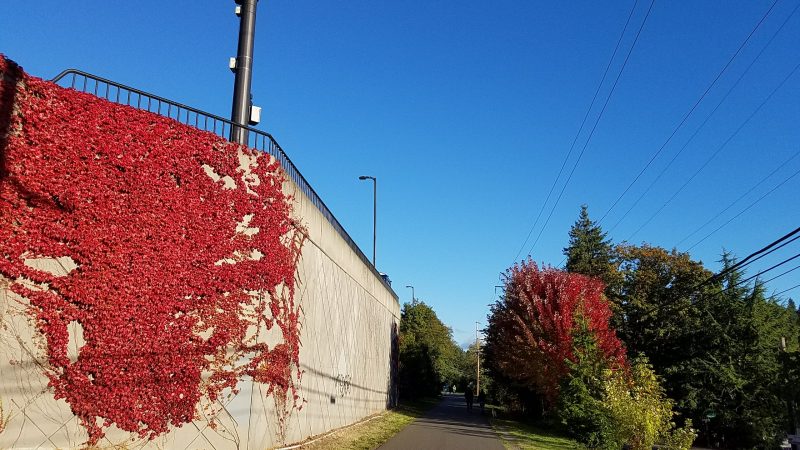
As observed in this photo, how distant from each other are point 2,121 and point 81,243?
6.99ft

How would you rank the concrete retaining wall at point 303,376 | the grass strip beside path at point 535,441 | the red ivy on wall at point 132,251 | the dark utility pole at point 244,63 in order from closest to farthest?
the concrete retaining wall at point 303,376 → the red ivy on wall at point 132,251 → the dark utility pole at point 244,63 → the grass strip beside path at point 535,441

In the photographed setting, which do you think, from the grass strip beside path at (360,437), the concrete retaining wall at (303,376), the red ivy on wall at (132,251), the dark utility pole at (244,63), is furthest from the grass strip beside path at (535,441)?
the dark utility pole at (244,63)

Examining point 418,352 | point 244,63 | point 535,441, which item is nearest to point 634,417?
point 535,441

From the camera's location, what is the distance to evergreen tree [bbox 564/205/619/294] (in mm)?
46688

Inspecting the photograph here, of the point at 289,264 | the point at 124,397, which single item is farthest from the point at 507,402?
the point at 124,397

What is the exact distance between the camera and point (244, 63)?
575 inches

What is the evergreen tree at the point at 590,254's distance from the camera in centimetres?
4669

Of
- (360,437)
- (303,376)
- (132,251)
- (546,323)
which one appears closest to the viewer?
(132,251)

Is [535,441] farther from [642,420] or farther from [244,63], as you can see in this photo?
[244,63]

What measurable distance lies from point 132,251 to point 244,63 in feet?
21.9

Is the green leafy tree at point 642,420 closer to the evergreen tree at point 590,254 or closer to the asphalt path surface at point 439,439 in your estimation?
the asphalt path surface at point 439,439

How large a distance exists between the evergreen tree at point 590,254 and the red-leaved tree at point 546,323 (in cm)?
2014

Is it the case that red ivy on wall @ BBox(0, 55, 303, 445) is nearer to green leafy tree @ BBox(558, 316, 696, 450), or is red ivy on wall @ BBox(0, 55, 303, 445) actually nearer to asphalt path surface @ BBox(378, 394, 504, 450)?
asphalt path surface @ BBox(378, 394, 504, 450)

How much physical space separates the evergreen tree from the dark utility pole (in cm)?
3762
